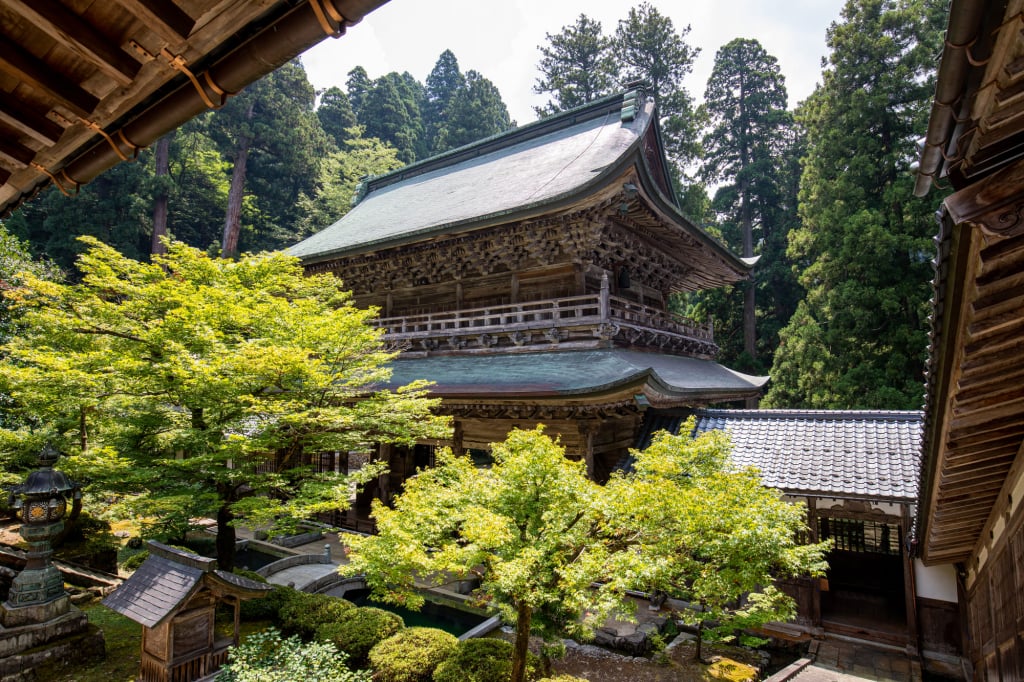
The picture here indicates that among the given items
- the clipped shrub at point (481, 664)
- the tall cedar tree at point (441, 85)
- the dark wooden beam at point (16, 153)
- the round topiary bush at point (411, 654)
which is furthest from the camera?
the tall cedar tree at point (441, 85)

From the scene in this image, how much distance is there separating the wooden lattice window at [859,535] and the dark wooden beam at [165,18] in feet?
49.2

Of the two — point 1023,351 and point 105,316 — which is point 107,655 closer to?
point 105,316

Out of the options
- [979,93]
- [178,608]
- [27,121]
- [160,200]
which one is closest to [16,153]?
[27,121]

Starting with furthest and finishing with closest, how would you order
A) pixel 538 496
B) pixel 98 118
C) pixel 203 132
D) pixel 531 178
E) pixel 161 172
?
pixel 203 132
pixel 161 172
pixel 531 178
pixel 538 496
pixel 98 118

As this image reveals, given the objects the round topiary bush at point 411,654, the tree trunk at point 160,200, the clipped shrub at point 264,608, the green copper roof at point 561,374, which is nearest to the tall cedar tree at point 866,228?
the green copper roof at point 561,374

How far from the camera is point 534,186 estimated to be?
45.8 ft

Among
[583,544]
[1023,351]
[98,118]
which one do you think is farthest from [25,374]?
[1023,351]

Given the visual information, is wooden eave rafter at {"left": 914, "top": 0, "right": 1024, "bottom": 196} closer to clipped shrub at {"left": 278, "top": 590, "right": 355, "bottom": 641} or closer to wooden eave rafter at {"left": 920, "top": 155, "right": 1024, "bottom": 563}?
wooden eave rafter at {"left": 920, "top": 155, "right": 1024, "bottom": 563}

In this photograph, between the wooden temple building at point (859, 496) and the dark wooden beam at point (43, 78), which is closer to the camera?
the dark wooden beam at point (43, 78)

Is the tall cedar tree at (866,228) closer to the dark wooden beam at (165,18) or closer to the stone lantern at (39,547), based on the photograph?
the dark wooden beam at (165,18)

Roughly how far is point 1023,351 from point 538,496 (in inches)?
176

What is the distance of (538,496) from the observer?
590cm

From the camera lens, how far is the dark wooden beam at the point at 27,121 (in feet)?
7.43

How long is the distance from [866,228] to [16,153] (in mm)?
23782
